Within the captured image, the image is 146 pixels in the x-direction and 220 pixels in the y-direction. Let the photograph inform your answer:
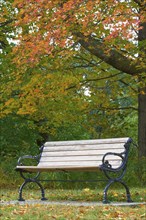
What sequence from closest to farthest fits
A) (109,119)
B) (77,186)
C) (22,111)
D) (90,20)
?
(90,20)
(77,186)
(22,111)
(109,119)

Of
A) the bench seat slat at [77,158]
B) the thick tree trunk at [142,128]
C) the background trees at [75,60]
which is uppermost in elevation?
the background trees at [75,60]

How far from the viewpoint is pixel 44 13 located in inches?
528

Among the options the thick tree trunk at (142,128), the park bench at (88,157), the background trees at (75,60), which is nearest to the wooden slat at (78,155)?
the park bench at (88,157)

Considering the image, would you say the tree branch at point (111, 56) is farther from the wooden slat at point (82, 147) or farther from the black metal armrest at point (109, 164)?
the black metal armrest at point (109, 164)

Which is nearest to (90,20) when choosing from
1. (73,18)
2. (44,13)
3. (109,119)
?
(73,18)

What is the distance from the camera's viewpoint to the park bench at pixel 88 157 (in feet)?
30.8

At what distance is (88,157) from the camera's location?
10102 mm

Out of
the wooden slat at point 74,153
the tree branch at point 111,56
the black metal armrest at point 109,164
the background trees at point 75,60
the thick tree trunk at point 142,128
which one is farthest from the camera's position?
the thick tree trunk at point 142,128

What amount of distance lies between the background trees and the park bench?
8.05ft

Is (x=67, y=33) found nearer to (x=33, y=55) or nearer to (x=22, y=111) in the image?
(x=33, y=55)

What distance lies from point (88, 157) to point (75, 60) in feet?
25.6

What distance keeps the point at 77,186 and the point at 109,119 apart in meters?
6.77

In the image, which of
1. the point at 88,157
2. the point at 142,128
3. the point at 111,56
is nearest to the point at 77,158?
the point at 88,157

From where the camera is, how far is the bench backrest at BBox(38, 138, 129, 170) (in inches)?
383
